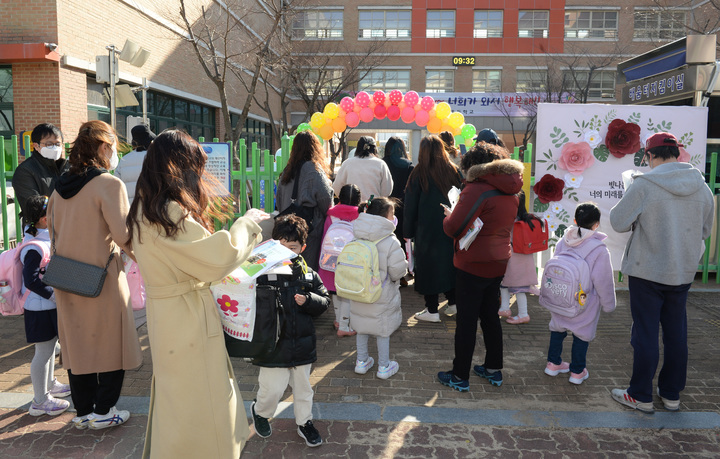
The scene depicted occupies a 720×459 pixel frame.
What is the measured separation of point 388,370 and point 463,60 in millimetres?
33063

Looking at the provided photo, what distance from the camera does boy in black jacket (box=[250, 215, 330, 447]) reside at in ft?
10.4

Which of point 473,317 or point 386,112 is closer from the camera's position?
point 473,317

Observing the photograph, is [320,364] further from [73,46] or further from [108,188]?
[73,46]

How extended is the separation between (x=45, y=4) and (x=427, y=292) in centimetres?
1135

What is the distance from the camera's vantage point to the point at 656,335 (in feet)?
12.3

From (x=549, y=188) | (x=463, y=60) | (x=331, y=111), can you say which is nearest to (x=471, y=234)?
(x=549, y=188)

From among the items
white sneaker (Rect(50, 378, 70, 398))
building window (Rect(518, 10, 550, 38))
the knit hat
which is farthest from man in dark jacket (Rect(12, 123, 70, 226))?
building window (Rect(518, 10, 550, 38))

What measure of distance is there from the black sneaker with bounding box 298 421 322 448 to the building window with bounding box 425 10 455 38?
34.8 metres

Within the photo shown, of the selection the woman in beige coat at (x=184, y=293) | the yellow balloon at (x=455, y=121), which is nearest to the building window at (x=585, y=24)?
the yellow balloon at (x=455, y=121)

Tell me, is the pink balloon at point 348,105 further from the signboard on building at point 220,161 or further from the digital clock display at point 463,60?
the digital clock display at point 463,60

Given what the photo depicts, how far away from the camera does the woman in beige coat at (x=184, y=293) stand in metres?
2.49

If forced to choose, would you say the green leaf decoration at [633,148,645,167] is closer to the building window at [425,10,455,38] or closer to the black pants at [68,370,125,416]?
the black pants at [68,370,125,416]

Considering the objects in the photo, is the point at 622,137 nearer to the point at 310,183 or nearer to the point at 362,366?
the point at 310,183

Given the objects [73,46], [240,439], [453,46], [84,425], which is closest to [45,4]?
[73,46]
